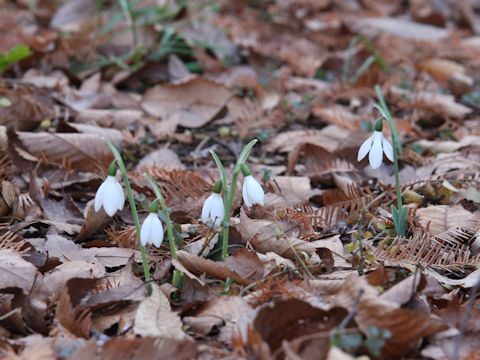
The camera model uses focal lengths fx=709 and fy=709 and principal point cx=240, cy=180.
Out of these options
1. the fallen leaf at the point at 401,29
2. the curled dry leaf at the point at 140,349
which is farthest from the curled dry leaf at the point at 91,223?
the fallen leaf at the point at 401,29

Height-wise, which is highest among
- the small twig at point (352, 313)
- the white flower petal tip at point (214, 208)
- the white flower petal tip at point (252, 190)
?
the white flower petal tip at point (252, 190)

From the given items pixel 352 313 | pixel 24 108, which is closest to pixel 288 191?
pixel 352 313

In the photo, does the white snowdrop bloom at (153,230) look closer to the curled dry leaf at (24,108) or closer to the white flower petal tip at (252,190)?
the white flower petal tip at (252,190)

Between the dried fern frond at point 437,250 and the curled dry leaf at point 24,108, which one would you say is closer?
the dried fern frond at point 437,250

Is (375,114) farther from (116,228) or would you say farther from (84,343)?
(84,343)

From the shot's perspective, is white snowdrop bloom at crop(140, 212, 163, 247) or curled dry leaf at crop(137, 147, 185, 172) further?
curled dry leaf at crop(137, 147, 185, 172)

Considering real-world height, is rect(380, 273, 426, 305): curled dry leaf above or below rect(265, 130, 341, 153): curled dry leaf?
above

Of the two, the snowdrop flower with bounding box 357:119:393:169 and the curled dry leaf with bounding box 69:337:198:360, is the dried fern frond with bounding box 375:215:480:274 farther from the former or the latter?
the curled dry leaf with bounding box 69:337:198:360

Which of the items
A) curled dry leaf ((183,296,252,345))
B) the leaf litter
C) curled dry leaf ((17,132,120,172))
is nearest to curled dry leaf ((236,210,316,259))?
the leaf litter
